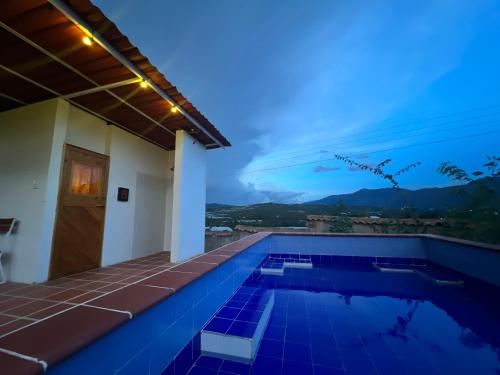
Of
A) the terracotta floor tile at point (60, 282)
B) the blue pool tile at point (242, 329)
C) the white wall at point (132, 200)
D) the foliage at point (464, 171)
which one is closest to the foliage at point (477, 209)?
the foliage at point (464, 171)

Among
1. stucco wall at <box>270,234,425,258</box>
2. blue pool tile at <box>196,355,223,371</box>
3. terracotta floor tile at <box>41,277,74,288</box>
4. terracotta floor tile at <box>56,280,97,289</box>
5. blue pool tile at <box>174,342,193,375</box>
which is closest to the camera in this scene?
blue pool tile at <box>174,342,193,375</box>

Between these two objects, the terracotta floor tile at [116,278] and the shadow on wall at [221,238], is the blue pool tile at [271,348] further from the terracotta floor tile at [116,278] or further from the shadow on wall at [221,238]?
the shadow on wall at [221,238]

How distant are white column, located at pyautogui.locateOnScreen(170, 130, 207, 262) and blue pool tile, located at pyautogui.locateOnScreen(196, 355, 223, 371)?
101 inches

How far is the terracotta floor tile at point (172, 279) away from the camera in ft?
5.13

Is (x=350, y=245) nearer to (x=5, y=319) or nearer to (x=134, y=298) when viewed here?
(x=134, y=298)

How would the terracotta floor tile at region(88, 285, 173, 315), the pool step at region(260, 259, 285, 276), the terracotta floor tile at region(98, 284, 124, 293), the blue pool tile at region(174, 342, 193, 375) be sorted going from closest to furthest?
the terracotta floor tile at region(88, 285, 173, 315)
the blue pool tile at region(174, 342, 193, 375)
the terracotta floor tile at region(98, 284, 124, 293)
the pool step at region(260, 259, 285, 276)

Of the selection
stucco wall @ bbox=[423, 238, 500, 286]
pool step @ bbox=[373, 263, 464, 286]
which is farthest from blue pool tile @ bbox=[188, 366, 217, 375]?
stucco wall @ bbox=[423, 238, 500, 286]

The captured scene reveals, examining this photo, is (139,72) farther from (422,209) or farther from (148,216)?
(422,209)

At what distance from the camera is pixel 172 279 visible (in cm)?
169

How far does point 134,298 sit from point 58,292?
2.41 metres

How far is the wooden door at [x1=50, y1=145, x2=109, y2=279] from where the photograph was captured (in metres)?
3.44

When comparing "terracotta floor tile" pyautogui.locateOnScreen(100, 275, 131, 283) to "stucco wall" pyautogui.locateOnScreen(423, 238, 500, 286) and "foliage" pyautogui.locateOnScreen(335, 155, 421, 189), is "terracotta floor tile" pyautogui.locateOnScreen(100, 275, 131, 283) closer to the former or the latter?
"stucco wall" pyautogui.locateOnScreen(423, 238, 500, 286)

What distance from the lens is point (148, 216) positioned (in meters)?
5.20

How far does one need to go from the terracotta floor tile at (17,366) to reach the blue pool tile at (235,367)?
4.25ft
